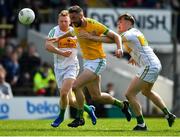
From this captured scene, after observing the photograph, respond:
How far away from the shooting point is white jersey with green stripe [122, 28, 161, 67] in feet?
59.4

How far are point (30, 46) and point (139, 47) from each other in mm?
13098

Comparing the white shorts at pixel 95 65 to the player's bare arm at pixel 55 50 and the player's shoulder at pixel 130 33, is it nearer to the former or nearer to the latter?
the player's bare arm at pixel 55 50

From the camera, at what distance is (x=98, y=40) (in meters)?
18.2

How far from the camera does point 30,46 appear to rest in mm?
30938

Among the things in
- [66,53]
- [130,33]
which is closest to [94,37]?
[130,33]

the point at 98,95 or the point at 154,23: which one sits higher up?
the point at 98,95

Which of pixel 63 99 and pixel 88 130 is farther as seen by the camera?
pixel 63 99

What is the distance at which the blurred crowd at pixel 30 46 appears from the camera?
29375 millimetres

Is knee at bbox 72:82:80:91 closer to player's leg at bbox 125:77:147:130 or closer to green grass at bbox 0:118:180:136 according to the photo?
green grass at bbox 0:118:180:136

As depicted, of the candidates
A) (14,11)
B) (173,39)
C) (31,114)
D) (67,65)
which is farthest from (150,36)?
(67,65)

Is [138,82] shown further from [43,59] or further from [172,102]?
[43,59]

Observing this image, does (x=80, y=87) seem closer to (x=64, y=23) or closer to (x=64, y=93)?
(x=64, y=93)

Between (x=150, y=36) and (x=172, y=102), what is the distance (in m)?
4.27

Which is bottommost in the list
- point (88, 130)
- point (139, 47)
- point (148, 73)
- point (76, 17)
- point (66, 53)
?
point (88, 130)
